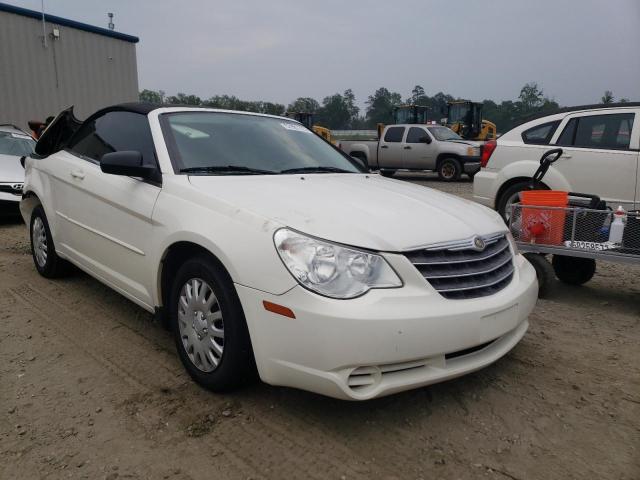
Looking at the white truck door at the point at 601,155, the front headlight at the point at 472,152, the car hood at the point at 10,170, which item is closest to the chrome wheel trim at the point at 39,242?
the car hood at the point at 10,170

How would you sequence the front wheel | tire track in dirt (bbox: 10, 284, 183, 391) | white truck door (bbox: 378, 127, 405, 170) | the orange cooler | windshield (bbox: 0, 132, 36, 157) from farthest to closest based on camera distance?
white truck door (bbox: 378, 127, 405, 170)
windshield (bbox: 0, 132, 36, 157)
the front wheel
the orange cooler
tire track in dirt (bbox: 10, 284, 183, 391)

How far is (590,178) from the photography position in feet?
20.5

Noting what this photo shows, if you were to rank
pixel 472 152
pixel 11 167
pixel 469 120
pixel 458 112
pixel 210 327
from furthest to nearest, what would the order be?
pixel 458 112
pixel 469 120
pixel 472 152
pixel 11 167
pixel 210 327

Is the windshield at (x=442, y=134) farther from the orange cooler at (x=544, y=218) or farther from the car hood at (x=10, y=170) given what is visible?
the orange cooler at (x=544, y=218)

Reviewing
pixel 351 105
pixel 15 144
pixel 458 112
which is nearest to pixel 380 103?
pixel 351 105

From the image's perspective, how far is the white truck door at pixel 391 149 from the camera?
17.2 m

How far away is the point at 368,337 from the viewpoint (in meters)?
2.19

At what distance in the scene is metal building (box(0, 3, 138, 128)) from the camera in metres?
14.1

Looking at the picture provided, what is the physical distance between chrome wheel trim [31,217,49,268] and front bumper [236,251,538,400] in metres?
3.05

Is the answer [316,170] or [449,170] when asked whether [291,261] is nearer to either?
[316,170]

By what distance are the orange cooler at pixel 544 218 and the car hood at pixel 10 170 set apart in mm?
6986

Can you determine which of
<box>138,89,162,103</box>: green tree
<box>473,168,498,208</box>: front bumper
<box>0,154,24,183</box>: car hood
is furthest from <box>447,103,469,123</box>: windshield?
<box>0,154,24,183</box>: car hood

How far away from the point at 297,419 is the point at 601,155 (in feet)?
17.5

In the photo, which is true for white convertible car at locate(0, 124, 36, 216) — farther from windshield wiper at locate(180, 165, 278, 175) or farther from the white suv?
the white suv
